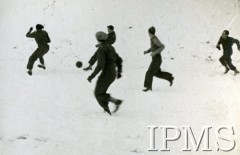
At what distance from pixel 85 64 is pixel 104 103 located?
10.9 inches

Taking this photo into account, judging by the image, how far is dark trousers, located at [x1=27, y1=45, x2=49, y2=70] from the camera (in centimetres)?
246

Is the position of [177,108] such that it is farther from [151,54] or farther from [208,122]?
[151,54]

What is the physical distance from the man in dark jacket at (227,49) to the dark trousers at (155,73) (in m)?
0.38

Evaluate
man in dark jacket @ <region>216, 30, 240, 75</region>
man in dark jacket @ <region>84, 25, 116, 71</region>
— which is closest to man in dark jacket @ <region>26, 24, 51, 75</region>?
man in dark jacket @ <region>84, 25, 116, 71</region>

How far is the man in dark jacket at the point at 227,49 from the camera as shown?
8.40 ft

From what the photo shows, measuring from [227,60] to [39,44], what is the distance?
1232 millimetres

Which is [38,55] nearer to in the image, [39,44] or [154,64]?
[39,44]

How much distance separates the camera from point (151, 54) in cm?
251

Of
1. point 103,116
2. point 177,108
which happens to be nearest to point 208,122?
point 177,108

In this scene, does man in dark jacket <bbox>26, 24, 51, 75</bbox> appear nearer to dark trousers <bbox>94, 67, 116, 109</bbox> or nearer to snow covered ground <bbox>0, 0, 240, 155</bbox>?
snow covered ground <bbox>0, 0, 240, 155</bbox>

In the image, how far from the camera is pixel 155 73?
2500mm

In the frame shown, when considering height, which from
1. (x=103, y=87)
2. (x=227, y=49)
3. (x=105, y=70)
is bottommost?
(x=103, y=87)

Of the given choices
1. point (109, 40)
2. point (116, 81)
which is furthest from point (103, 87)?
point (109, 40)

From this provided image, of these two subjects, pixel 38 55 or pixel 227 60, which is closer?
pixel 38 55
